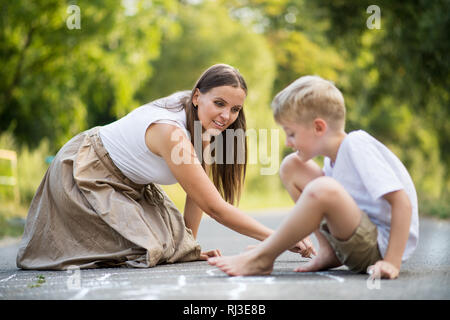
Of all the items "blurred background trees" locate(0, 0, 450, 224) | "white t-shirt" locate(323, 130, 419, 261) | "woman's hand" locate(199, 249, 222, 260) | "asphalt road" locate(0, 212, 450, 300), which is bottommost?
"woman's hand" locate(199, 249, 222, 260)

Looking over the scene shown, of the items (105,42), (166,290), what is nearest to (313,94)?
(166,290)

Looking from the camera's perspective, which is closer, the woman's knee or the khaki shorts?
the khaki shorts

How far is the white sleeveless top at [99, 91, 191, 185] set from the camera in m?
3.41

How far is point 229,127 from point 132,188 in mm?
754

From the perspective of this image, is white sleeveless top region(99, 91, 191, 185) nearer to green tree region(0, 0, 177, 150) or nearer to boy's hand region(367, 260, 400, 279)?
boy's hand region(367, 260, 400, 279)

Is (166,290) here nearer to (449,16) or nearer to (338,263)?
(338,263)

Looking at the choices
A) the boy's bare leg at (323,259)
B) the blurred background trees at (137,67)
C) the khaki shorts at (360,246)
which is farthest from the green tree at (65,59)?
the khaki shorts at (360,246)

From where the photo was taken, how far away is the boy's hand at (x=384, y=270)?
2.48 m

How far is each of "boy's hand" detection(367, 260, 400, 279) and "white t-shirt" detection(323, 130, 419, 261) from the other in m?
0.13

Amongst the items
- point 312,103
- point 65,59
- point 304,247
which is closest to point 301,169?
point 312,103

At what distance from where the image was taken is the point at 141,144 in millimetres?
3424

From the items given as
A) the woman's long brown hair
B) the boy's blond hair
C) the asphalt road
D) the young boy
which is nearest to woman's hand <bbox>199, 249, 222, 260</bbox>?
the asphalt road
